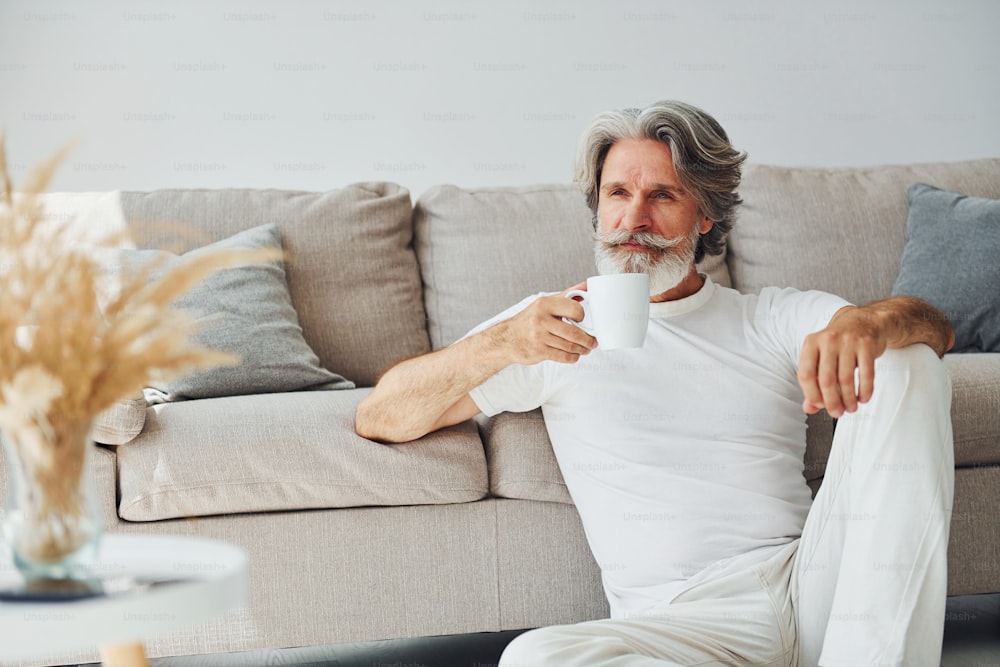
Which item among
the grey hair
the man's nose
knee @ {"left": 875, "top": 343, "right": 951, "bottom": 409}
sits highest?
the grey hair

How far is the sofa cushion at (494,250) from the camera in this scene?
7.84 feet

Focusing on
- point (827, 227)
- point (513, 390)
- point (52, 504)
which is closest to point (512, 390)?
point (513, 390)

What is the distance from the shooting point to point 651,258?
1.77m

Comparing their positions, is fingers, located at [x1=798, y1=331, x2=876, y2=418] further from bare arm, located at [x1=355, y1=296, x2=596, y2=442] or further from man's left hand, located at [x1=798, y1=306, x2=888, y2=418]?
bare arm, located at [x1=355, y1=296, x2=596, y2=442]

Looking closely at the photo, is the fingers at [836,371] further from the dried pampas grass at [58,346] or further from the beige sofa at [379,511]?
the dried pampas grass at [58,346]

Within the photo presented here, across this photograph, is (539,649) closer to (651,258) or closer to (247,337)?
(651,258)

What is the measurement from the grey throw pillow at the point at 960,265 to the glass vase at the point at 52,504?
2.04 metres

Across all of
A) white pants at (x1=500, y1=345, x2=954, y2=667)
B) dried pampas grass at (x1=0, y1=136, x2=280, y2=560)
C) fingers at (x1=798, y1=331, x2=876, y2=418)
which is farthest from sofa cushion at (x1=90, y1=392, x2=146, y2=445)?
fingers at (x1=798, y1=331, x2=876, y2=418)

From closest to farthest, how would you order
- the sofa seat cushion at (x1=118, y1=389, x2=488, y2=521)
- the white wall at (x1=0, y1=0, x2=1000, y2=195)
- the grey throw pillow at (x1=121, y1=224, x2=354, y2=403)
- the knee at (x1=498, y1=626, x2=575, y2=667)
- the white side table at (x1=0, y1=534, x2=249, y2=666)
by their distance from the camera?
1. the white side table at (x1=0, y1=534, x2=249, y2=666)
2. the knee at (x1=498, y1=626, x2=575, y2=667)
3. the sofa seat cushion at (x1=118, y1=389, x2=488, y2=521)
4. the grey throw pillow at (x1=121, y1=224, x2=354, y2=403)
5. the white wall at (x1=0, y1=0, x2=1000, y2=195)

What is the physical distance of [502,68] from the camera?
317 cm

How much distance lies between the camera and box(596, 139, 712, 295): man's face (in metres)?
1.77

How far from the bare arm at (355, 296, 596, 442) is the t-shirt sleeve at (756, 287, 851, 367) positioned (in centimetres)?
41

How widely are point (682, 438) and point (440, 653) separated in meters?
0.78

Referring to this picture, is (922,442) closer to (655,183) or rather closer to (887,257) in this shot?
(655,183)
